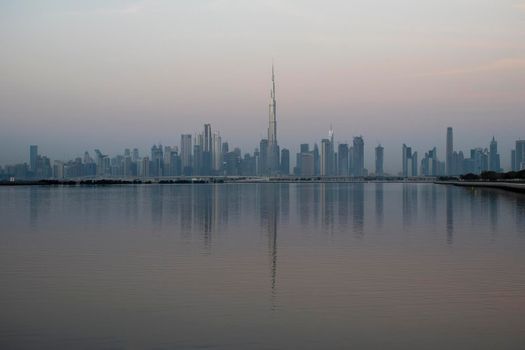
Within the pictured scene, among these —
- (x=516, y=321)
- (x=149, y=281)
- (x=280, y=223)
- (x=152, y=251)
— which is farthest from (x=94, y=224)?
(x=516, y=321)

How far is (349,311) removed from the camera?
1335cm

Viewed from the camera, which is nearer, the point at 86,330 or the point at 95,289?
the point at 86,330

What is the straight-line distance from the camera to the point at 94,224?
36.0 m

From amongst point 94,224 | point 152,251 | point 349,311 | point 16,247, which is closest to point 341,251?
point 152,251

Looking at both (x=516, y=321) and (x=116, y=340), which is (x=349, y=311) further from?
(x=116, y=340)

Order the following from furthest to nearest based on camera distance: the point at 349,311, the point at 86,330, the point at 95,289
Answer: the point at 95,289 → the point at 349,311 → the point at 86,330

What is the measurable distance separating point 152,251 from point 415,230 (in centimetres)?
1365

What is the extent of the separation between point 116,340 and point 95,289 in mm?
4923

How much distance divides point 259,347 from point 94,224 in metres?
26.6

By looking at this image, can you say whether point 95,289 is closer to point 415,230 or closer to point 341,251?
point 341,251

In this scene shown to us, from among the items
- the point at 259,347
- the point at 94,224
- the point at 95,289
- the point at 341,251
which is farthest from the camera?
the point at 94,224

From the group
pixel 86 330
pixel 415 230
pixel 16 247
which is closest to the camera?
pixel 86 330

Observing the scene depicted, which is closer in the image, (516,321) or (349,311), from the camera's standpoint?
(516,321)

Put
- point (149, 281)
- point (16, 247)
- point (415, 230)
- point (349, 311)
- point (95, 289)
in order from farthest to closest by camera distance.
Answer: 1. point (415, 230)
2. point (16, 247)
3. point (149, 281)
4. point (95, 289)
5. point (349, 311)
